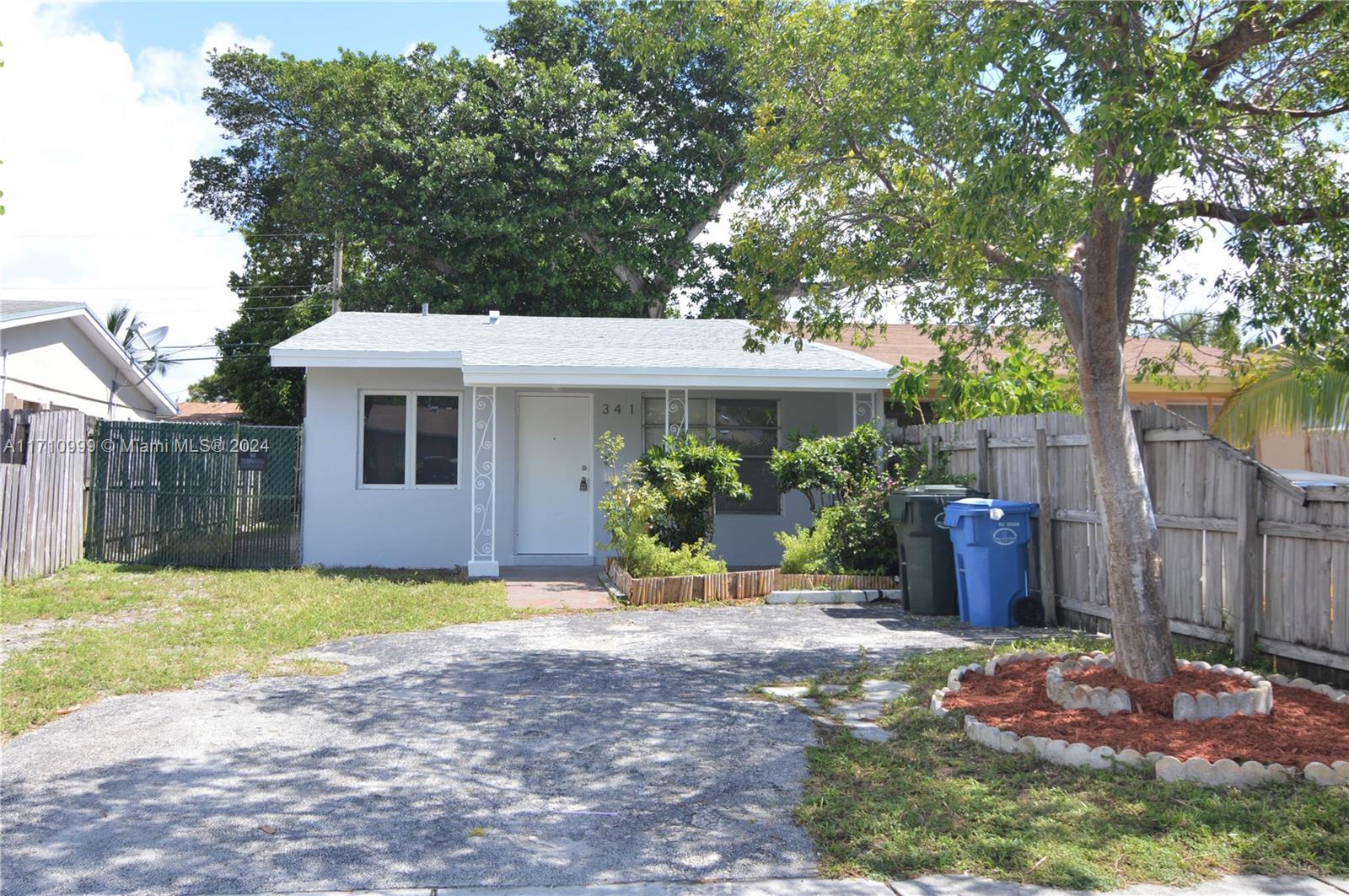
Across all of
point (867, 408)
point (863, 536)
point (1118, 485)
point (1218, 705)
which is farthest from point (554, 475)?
point (1218, 705)

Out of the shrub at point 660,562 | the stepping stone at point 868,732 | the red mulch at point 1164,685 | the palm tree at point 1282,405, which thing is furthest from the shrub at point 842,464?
the stepping stone at point 868,732

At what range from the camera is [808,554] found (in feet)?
38.6

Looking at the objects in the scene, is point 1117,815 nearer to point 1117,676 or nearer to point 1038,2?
point 1117,676

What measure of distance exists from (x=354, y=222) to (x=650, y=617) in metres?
16.2

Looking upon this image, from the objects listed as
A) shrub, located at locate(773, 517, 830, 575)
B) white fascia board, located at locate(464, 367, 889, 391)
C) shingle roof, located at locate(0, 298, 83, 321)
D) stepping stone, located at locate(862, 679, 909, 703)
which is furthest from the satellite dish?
stepping stone, located at locate(862, 679, 909, 703)

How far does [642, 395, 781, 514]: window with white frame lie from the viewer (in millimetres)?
14859

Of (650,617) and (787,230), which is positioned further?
(650,617)

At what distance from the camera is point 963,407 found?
11.9 metres

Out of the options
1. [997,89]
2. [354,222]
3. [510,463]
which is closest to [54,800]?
[997,89]

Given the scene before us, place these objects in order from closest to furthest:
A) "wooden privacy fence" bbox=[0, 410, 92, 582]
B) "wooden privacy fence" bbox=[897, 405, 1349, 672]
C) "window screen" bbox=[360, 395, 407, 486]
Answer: "wooden privacy fence" bbox=[897, 405, 1349, 672]
"wooden privacy fence" bbox=[0, 410, 92, 582]
"window screen" bbox=[360, 395, 407, 486]

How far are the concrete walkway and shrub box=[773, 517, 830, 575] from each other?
217cm

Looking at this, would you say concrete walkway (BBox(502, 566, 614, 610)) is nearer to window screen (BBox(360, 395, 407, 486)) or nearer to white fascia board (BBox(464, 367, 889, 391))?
window screen (BBox(360, 395, 407, 486))

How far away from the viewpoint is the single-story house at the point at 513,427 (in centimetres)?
1334

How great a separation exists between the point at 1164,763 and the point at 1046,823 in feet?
2.96
